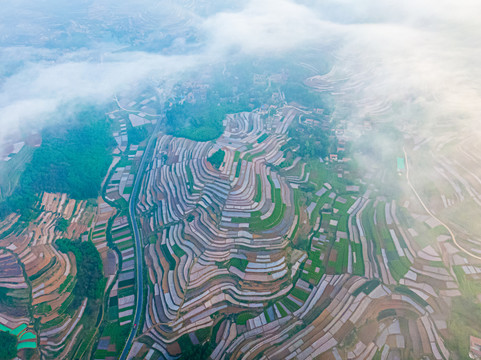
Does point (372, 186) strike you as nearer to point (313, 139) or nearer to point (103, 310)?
point (313, 139)

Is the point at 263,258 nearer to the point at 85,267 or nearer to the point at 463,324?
the point at 463,324

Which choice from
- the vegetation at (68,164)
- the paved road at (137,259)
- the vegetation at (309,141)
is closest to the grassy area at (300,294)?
the paved road at (137,259)

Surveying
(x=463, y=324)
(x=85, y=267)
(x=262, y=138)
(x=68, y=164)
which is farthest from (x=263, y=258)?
(x=68, y=164)

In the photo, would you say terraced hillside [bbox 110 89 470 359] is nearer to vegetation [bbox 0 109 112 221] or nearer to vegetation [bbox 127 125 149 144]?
vegetation [bbox 0 109 112 221]

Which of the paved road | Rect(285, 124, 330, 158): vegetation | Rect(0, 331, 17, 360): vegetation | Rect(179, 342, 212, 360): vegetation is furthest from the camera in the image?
Rect(285, 124, 330, 158): vegetation

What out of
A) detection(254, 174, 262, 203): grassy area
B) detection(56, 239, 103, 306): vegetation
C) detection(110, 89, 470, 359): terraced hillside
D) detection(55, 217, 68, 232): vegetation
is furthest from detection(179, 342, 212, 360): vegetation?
detection(55, 217, 68, 232): vegetation

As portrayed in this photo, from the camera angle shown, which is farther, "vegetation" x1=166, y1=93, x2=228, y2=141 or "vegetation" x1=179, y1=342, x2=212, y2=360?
"vegetation" x1=166, y1=93, x2=228, y2=141
